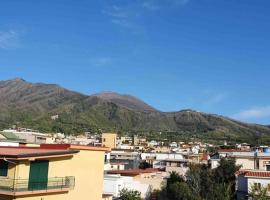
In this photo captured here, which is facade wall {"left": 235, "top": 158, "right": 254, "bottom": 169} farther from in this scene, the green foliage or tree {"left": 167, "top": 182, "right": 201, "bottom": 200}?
tree {"left": 167, "top": 182, "right": 201, "bottom": 200}

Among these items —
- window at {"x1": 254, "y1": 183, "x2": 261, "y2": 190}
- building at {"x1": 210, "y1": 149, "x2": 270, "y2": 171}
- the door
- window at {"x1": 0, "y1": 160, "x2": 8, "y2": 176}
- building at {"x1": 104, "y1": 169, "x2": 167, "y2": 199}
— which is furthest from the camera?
building at {"x1": 210, "y1": 149, "x2": 270, "y2": 171}

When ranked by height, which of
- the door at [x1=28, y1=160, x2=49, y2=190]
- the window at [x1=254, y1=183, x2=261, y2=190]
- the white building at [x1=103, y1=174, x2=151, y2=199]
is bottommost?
the white building at [x1=103, y1=174, x2=151, y2=199]

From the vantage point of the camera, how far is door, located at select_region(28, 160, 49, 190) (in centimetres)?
2714

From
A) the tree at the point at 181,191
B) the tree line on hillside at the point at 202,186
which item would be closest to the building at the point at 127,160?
the tree line on hillside at the point at 202,186

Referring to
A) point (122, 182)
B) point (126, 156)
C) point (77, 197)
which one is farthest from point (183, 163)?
point (77, 197)

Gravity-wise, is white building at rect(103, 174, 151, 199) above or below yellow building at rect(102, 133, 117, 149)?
below

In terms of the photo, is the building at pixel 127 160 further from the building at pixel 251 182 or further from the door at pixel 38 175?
the door at pixel 38 175

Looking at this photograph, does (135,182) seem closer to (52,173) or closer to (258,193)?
(258,193)

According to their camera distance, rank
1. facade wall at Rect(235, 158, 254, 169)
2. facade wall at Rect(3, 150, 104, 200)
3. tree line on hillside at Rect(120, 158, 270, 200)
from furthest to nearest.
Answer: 1. facade wall at Rect(235, 158, 254, 169)
2. tree line on hillside at Rect(120, 158, 270, 200)
3. facade wall at Rect(3, 150, 104, 200)

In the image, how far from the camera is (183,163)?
258 ft

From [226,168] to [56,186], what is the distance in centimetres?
3077

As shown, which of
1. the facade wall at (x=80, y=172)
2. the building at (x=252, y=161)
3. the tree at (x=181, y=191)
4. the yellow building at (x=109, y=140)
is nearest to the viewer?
the facade wall at (x=80, y=172)

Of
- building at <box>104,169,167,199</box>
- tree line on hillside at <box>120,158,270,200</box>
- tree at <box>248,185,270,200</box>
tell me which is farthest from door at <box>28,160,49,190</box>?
tree at <box>248,185,270,200</box>

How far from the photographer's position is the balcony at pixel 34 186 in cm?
2602
